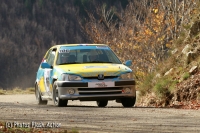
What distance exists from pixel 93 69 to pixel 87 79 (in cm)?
31

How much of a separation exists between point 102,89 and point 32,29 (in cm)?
11914

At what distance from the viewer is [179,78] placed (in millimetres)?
19016

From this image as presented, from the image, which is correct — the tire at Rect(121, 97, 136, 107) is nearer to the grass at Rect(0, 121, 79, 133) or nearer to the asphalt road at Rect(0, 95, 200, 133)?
the asphalt road at Rect(0, 95, 200, 133)

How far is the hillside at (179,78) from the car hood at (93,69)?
225 cm

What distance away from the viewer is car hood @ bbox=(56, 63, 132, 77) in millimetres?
15781

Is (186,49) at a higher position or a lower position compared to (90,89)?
higher

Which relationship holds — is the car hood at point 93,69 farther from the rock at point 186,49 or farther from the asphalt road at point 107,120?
the rock at point 186,49

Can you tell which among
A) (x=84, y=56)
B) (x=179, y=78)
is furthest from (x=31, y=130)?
(x=179, y=78)

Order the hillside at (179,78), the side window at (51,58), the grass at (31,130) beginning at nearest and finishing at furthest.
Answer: the grass at (31,130)
the side window at (51,58)
the hillside at (179,78)

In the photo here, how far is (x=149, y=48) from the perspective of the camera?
42250 mm

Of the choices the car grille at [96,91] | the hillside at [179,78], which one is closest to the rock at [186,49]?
the hillside at [179,78]

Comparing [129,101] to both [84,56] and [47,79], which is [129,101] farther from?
[47,79]

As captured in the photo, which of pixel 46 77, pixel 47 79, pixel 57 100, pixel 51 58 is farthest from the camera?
pixel 51 58

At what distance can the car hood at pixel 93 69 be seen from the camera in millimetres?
15781
